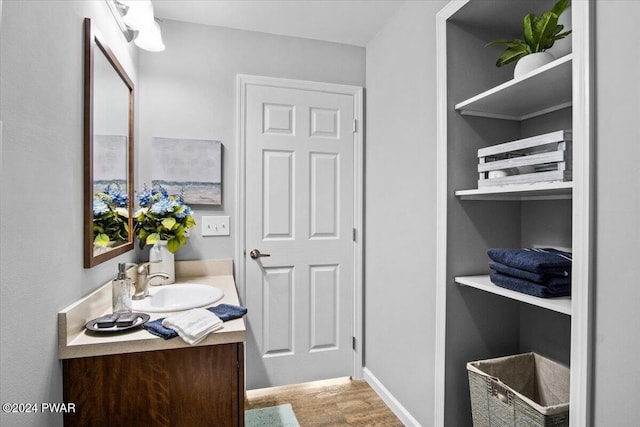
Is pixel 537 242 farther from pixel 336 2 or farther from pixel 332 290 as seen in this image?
pixel 336 2

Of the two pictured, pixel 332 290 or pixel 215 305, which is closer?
pixel 215 305

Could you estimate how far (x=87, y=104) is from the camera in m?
1.40

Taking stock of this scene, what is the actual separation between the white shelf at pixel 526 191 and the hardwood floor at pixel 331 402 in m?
1.38

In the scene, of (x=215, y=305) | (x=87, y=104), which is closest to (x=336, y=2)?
(x=87, y=104)

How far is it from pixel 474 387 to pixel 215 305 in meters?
1.14

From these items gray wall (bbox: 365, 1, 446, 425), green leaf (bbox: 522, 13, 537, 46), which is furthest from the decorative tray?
green leaf (bbox: 522, 13, 537, 46)

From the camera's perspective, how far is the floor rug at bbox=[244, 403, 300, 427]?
6.81 feet

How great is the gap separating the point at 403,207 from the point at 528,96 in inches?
33.9

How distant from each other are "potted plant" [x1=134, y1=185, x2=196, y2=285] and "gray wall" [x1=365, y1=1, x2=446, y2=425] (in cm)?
120

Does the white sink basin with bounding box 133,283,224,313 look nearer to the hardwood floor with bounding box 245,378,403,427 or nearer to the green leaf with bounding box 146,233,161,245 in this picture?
the green leaf with bounding box 146,233,161,245

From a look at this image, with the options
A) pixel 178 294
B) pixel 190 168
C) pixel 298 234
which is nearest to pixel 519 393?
pixel 298 234

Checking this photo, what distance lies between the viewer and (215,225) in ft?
7.81

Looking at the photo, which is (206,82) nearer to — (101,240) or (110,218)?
(110,218)

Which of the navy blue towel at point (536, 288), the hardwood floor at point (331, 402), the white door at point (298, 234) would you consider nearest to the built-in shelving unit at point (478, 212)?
the navy blue towel at point (536, 288)
